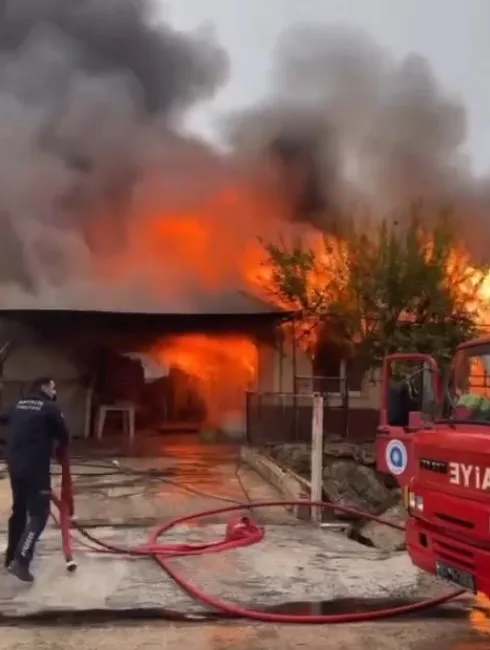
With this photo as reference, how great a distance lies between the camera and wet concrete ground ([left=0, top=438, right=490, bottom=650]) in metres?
4.52

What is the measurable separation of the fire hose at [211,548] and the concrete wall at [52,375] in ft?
27.6

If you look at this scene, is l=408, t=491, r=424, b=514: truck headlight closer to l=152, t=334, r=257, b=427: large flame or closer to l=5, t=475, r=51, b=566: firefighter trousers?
l=5, t=475, r=51, b=566: firefighter trousers

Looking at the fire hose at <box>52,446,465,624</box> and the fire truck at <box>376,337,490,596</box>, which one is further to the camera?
the fire hose at <box>52,446,465,624</box>

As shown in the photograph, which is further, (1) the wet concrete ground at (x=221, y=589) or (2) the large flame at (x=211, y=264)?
(2) the large flame at (x=211, y=264)

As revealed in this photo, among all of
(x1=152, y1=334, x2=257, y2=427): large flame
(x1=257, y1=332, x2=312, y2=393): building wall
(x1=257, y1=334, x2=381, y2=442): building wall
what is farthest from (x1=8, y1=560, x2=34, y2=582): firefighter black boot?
(x1=152, y1=334, x2=257, y2=427): large flame

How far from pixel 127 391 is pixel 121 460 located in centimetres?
523

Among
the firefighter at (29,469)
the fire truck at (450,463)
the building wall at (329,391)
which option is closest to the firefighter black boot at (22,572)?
the firefighter at (29,469)

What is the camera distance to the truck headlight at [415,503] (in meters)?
4.54

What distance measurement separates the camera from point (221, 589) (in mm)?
5484

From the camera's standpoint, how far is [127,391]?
56.9 feet

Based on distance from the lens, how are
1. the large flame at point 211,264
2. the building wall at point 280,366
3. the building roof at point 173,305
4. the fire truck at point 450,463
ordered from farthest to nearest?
the large flame at point 211,264 < the building roof at point 173,305 < the building wall at point 280,366 < the fire truck at point 450,463

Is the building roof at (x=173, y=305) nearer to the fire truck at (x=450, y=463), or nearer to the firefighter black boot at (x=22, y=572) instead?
the firefighter black boot at (x=22, y=572)

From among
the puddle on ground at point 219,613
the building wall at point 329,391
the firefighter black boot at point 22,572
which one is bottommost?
the puddle on ground at point 219,613

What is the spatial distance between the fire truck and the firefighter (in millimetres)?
2344
